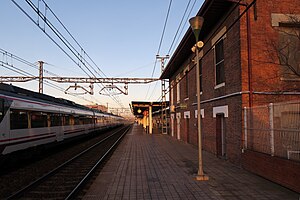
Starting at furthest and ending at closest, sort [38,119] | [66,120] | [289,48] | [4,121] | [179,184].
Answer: [66,120], [38,119], [289,48], [4,121], [179,184]

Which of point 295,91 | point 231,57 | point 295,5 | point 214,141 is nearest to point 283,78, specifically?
point 295,91

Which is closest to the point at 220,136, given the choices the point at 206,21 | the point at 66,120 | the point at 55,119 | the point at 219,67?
the point at 219,67

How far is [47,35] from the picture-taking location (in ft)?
30.8

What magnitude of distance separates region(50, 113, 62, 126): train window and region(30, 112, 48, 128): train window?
39.9 inches

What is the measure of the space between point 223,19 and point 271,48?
8.24 feet

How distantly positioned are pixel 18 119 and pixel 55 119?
4.85 m

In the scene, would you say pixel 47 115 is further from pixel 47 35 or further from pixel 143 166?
pixel 143 166

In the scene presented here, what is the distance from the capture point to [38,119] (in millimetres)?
12406

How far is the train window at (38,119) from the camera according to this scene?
11766 mm

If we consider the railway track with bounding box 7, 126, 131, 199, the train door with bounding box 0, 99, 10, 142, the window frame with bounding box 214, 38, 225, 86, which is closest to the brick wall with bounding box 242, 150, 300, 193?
the window frame with bounding box 214, 38, 225, 86

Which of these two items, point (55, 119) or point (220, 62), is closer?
point (220, 62)

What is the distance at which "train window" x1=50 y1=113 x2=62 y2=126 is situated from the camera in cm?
1448

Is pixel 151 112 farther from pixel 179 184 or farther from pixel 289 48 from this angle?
pixel 179 184

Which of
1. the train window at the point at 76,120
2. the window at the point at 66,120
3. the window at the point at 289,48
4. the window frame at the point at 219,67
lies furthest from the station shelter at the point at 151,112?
the window at the point at 289,48
